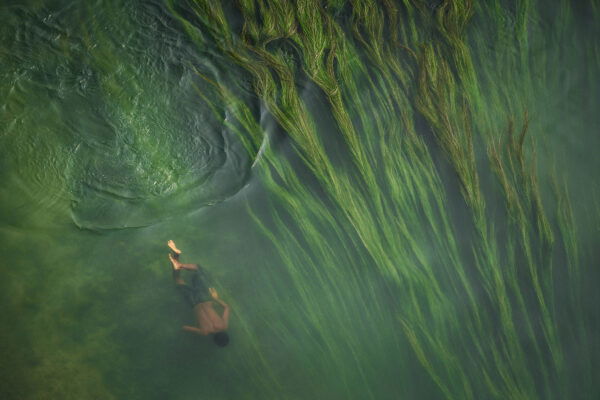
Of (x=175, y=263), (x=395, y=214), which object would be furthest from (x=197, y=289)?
(x=395, y=214)

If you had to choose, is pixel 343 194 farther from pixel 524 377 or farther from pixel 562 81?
pixel 562 81

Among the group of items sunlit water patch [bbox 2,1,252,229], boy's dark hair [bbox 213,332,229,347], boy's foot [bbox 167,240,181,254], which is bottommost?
boy's dark hair [bbox 213,332,229,347]

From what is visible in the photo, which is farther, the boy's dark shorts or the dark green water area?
the boy's dark shorts

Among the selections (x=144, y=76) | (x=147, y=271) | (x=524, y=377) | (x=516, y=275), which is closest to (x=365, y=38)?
(x=144, y=76)

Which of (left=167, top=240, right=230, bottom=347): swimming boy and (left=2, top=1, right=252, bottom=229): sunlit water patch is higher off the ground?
(left=2, top=1, right=252, bottom=229): sunlit water patch

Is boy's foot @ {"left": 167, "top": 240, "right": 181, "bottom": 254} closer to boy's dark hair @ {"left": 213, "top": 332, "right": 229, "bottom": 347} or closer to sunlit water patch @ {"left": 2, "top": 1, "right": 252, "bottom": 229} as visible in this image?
sunlit water patch @ {"left": 2, "top": 1, "right": 252, "bottom": 229}

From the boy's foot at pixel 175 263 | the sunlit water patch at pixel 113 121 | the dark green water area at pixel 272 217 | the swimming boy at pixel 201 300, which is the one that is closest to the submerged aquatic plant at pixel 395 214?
the dark green water area at pixel 272 217

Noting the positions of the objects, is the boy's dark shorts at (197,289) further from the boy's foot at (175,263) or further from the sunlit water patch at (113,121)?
the sunlit water patch at (113,121)

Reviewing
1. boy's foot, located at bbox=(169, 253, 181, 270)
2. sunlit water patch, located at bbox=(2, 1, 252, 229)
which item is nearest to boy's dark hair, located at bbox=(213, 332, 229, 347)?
boy's foot, located at bbox=(169, 253, 181, 270)
